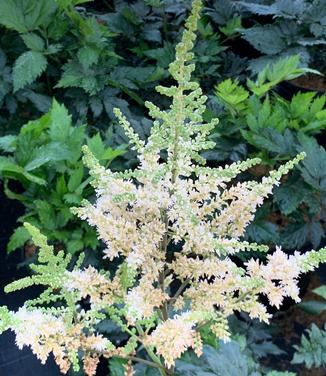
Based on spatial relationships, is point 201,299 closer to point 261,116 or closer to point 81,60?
point 261,116

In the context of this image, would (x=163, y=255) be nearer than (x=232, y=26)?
Yes

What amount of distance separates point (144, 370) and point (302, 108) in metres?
0.98

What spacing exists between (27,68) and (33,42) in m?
0.12

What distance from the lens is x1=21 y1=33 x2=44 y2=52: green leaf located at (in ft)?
6.74

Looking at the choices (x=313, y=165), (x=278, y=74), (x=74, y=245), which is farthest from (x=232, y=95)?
(x=74, y=245)

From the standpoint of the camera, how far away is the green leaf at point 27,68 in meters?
1.99

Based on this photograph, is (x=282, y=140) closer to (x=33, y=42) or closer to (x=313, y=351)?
(x=313, y=351)

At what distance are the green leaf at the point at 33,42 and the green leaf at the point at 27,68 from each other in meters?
0.03

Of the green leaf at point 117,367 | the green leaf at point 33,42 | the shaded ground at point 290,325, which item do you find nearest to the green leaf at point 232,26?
the green leaf at point 33,42

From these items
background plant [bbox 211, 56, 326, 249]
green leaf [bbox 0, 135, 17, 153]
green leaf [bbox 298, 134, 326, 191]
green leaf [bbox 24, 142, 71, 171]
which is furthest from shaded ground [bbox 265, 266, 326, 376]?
green leaf [bbox 0, 135, 17, 153]

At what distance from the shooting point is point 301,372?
6.49 feet

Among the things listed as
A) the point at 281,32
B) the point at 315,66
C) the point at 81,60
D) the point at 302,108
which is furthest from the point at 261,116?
the point at 315,66

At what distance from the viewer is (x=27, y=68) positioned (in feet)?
6.61

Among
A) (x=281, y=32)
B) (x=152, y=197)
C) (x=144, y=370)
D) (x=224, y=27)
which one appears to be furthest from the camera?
(x=224, y=27)
